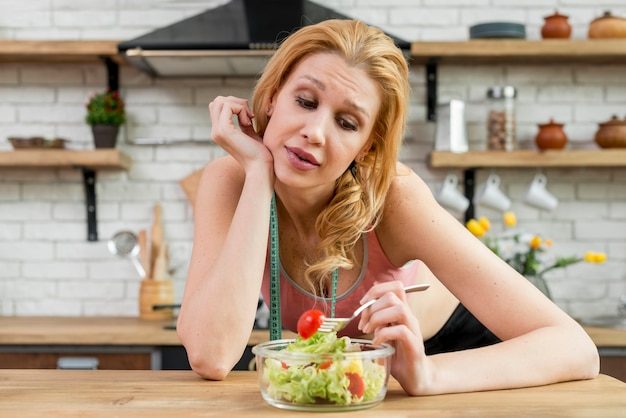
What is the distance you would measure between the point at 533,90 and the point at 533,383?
2.57 m

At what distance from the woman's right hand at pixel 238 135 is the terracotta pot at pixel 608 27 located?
2.25 m

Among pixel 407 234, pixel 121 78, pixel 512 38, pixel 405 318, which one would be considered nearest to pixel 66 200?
pixel 121 78

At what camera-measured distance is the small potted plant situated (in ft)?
11.3

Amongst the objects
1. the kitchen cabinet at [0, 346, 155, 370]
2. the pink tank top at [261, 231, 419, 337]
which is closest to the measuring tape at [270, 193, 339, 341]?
the pink tank top at [261, 231, 419, 337]

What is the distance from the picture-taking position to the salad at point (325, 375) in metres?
1.05

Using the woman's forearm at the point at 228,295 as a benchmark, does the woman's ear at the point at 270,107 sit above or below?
above

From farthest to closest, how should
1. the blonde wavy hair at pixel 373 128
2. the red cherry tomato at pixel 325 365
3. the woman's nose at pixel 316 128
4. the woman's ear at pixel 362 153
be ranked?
the woman's ear at pixel 362 153, the blonde wavy hair at pixel 373 128, the woman's nose at pixel 316 128, the red cherry tomato at pixel 325 365

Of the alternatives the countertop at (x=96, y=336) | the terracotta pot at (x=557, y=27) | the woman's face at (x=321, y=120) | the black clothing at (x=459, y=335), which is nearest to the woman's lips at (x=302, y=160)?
the woman's face at (x=321, y=120)

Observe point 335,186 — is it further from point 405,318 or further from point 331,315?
point 405,318

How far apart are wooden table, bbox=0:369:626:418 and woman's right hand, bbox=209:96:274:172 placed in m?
0.46

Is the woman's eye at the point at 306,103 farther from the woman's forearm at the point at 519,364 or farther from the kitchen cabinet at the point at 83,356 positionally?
the kitchen cabinet at the point at 83,356

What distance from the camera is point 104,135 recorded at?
136 inches

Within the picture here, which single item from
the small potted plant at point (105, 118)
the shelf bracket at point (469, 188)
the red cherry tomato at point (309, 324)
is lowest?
the red cherry tomato at point (309, 324)

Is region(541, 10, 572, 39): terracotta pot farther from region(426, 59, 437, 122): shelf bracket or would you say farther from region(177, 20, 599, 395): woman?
region(177, 20, 599, 395): woman
